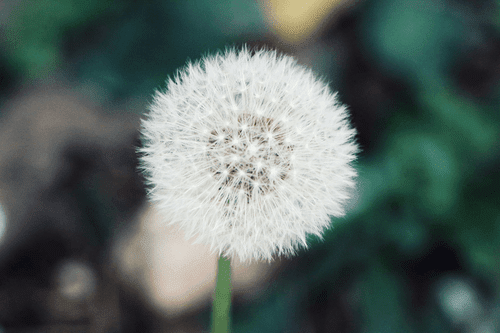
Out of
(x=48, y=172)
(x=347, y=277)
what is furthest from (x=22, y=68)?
(x=347, y=277)

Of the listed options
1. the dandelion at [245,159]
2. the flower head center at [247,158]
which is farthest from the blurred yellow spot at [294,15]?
the flower head center at [247,158]

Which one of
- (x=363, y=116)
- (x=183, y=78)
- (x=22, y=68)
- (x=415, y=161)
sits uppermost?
(x=22, y=68)

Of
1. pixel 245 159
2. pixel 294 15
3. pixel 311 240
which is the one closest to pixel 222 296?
pixel 245 159

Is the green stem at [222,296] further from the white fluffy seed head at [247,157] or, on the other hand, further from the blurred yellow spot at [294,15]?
the blurred yellow spot at [294,15]

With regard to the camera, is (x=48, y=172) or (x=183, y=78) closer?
(x=183, y=78)

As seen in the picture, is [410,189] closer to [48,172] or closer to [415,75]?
[415,75]

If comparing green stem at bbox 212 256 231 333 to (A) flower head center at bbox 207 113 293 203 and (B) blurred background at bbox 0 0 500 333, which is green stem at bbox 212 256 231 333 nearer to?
(A) flower head center at bbox 207 113 293 203

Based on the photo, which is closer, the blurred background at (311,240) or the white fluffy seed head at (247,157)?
the white fluffy seed head at (247,157)
